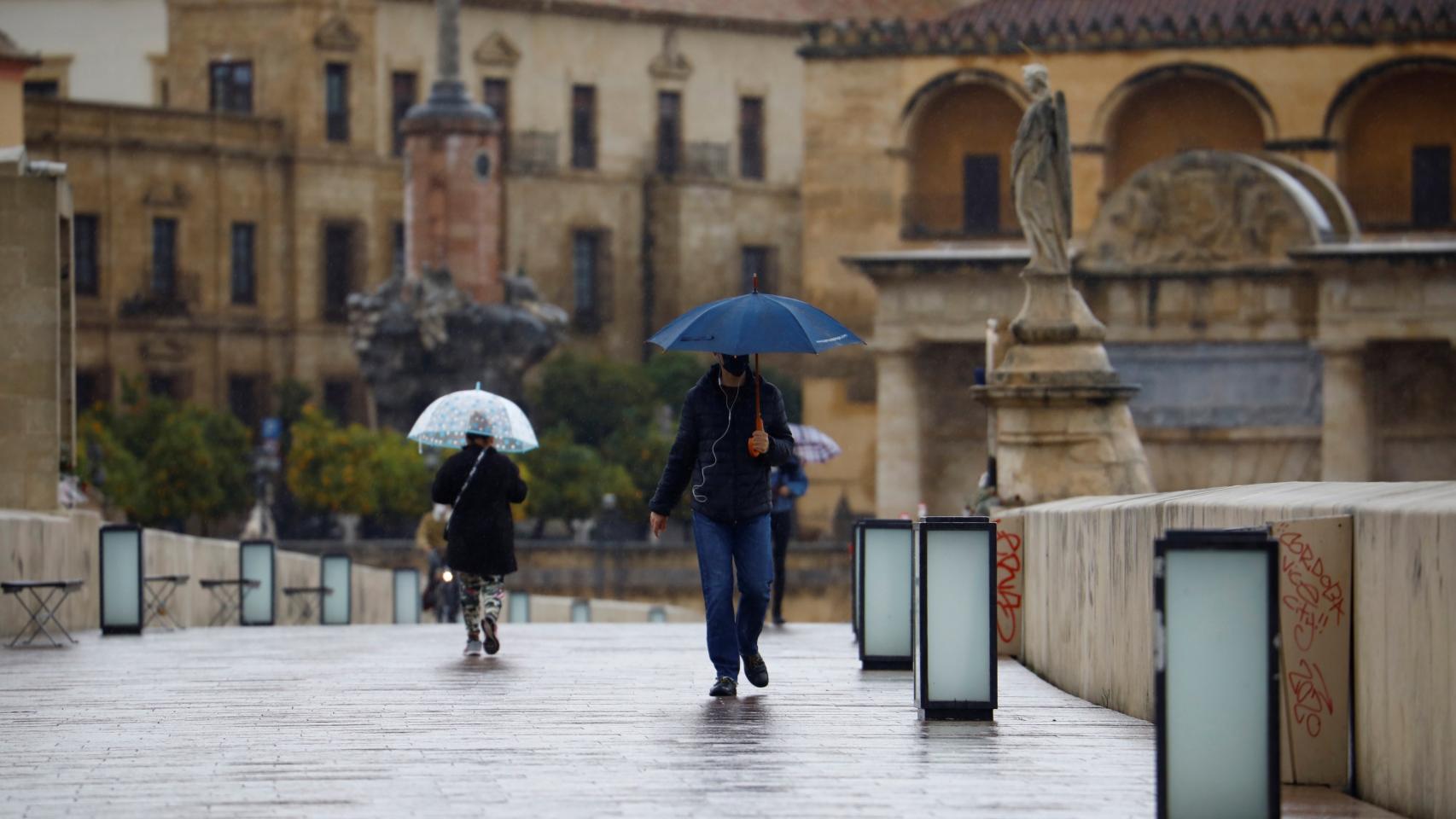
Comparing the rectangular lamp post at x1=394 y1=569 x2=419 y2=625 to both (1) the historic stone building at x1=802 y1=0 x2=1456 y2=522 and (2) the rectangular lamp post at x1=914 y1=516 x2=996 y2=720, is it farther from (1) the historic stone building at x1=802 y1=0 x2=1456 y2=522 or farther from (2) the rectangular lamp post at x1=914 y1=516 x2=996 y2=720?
(2) the rectangular lamp post at x1=914 y1=516 x2=996 y2=720

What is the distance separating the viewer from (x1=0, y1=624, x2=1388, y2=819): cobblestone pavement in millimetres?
9922

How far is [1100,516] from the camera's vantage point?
13.9 metres

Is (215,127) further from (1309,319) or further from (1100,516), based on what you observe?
(1100,516)

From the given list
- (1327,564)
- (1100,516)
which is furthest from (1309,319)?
(1327,564)

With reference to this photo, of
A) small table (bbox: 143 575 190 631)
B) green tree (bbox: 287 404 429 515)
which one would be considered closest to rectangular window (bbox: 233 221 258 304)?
green tree (bbox: 287 404 429 515)

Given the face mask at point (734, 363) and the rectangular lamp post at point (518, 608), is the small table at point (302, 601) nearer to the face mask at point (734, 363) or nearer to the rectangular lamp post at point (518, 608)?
the rectangular lamp post at point (518, 608)

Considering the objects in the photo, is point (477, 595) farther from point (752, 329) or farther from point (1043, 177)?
point (1043, 177)

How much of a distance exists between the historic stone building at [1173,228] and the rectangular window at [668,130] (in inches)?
820

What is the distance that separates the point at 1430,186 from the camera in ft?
217

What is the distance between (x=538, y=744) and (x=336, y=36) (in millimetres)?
77867

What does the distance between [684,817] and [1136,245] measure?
140 feet

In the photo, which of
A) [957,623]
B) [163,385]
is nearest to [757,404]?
[957,623]

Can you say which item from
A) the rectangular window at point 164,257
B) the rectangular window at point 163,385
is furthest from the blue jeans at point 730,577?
the rectangular window at point 164,257

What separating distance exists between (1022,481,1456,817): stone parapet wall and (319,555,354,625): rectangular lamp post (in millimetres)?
18183
